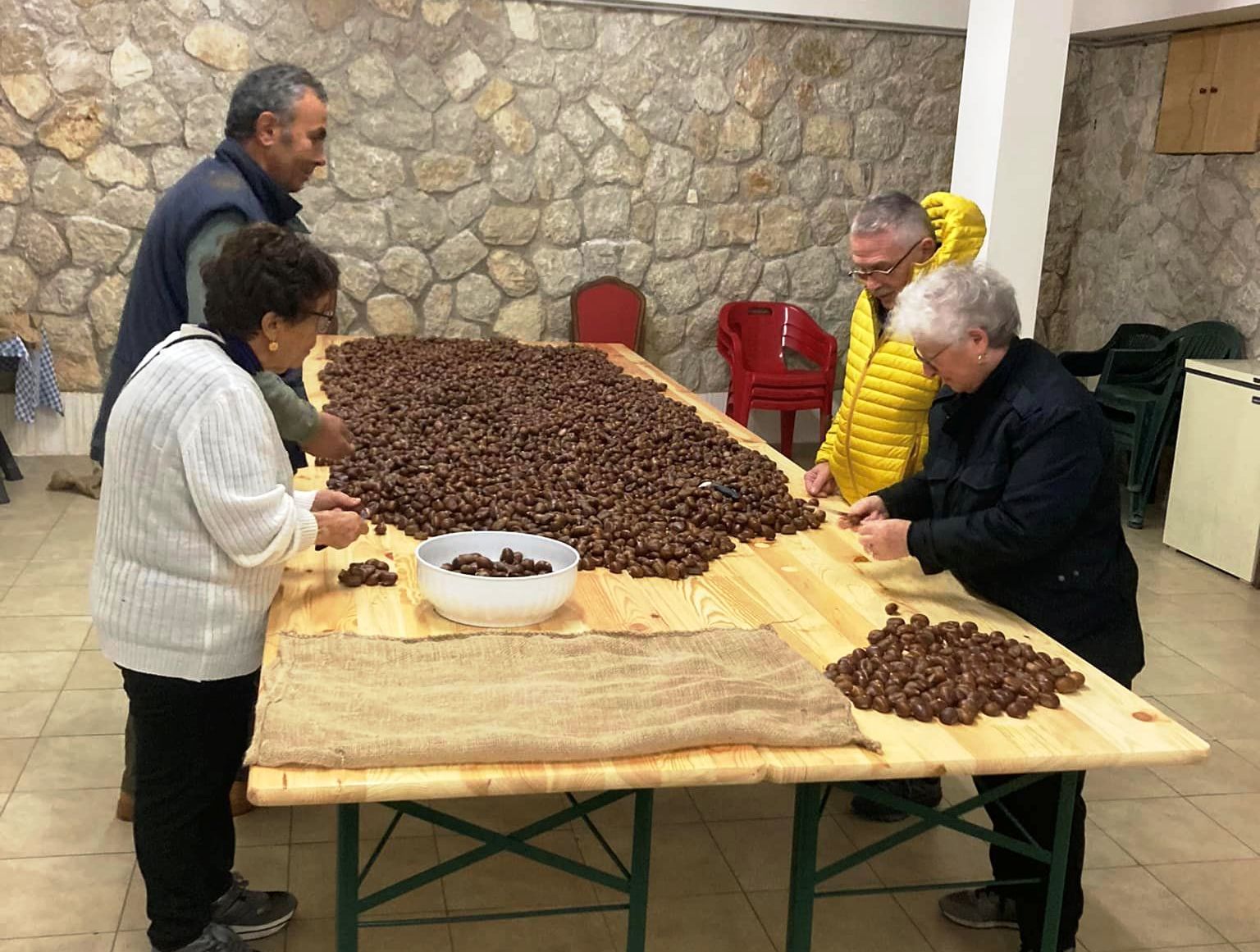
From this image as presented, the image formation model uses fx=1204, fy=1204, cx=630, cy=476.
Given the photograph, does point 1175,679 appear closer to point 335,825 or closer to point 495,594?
point 335,825

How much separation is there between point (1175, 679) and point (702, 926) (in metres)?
2.15

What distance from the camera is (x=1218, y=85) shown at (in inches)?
228

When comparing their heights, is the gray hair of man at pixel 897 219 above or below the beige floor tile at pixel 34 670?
above

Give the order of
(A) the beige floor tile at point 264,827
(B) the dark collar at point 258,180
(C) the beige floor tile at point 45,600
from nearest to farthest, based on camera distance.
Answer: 1. (B) the dark collar at point 258,180
2. (A) the beige floor tile at point 264,827
3. (C) the beige floor tile at point 45,600

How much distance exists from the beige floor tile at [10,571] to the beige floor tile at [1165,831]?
353cm

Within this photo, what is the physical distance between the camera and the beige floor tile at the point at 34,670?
3.38 m

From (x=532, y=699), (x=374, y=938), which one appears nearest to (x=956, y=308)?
(x=532, y=699)

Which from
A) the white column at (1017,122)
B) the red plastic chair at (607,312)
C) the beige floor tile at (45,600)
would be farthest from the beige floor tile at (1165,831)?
the red plastic chair at (607,312)

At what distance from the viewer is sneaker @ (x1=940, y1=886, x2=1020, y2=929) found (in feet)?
8.20

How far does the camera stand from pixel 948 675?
1793mm

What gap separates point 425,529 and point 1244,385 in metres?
3.77

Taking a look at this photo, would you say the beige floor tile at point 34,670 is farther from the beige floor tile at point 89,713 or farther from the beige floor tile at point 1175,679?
the beige floor tile at point 1175,679

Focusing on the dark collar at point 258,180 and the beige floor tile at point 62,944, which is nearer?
the beige floor tile at point 62,944

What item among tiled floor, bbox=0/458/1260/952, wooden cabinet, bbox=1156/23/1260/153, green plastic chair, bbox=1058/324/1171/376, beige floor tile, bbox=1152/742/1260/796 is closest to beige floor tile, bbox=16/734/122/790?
tiled floor, bbox=0/458/1260/952
